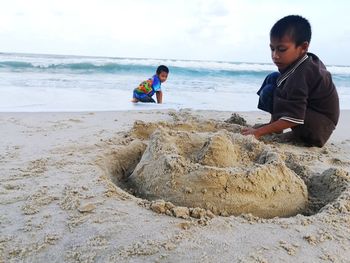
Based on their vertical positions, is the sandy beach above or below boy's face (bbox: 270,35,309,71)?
below

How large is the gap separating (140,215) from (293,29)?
2192 millimetres

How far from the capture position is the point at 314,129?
3.12 metres

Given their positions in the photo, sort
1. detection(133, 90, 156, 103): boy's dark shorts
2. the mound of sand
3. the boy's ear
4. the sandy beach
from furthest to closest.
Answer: detection(133, 90, 156, 103): boy's dark shorts
the boy's ear
the mound of sand
the sandy beach

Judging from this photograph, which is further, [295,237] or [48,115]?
[48,115]

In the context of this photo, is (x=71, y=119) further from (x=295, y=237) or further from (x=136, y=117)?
(x=295, y=237)

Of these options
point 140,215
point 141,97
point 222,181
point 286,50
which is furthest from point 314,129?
point 141,97

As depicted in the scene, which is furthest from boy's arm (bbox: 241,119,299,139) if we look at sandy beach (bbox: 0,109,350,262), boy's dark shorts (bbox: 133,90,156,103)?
boy's dark shorts (bbox: 133,90,156,103)

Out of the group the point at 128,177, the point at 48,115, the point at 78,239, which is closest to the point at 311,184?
the point at 128,177

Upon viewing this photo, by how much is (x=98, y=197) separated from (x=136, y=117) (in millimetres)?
2581

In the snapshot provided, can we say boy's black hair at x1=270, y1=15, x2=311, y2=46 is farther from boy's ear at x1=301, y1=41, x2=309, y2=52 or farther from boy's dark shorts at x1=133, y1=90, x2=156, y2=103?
boy's dark shorts at x1=133, y1=90, x2=156, y2=103

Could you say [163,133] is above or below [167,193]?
above

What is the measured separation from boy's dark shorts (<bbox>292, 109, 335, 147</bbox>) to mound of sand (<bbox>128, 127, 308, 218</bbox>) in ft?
3.86

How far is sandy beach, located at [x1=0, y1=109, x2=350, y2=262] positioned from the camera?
52.7 inches

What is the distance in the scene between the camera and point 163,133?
2.23m
